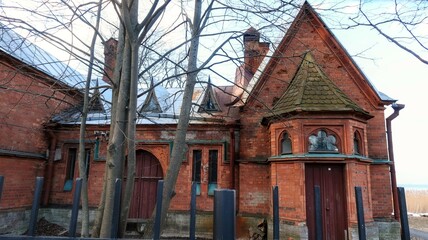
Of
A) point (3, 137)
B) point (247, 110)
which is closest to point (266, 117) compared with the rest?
point (247, 110)

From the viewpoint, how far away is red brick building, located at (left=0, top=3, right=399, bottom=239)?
9039 mm

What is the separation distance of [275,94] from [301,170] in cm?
330

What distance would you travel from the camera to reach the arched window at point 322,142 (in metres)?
9.17

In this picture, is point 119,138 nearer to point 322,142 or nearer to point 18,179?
point 322,142

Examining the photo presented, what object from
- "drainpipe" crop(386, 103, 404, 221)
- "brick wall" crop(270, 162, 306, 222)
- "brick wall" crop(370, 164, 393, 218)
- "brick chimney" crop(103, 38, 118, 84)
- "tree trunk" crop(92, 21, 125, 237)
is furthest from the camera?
"drainpipe" crop(386, 103, 404, 221)

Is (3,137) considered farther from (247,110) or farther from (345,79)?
(345,79)

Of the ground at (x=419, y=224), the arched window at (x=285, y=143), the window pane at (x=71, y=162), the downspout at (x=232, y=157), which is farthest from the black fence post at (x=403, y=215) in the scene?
the ground at (x=419, y=224)

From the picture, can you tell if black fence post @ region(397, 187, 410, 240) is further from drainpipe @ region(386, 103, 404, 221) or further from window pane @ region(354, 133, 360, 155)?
drainpipe @ region(386, 103, 404, 221)

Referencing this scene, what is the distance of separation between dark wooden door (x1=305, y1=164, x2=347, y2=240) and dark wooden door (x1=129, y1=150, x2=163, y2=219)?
5.43 metres

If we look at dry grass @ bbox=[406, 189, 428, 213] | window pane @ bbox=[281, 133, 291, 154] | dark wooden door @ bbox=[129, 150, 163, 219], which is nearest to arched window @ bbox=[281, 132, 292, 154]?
window pane @ bbox=[281, 133, 291, 154]

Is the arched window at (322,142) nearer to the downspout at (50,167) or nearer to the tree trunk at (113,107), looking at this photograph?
the tree trunk at (113,107)

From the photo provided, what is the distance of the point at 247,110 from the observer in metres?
11.2

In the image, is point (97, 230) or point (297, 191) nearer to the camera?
point (97, 230)

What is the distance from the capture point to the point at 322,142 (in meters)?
9.25
